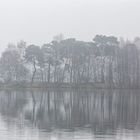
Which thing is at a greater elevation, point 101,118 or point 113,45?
point 113,45

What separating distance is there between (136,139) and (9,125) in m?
6.38

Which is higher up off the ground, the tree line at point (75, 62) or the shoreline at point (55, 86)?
the tree line at point (75, 62)

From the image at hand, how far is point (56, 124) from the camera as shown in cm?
2084

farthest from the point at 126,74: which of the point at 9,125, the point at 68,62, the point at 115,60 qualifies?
the point at 9,125

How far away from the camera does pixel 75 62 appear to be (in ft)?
260

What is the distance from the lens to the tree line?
256 ft

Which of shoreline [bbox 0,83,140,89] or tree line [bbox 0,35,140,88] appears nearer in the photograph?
shoreline [bbox 0,83,140,89]

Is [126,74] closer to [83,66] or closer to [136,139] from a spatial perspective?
[83,66]

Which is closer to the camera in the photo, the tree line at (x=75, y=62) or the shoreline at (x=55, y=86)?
the shoreline at (x=55, y=86)

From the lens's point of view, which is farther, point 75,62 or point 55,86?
point 75,62

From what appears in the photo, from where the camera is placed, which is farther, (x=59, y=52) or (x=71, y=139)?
(x=59, y=52)

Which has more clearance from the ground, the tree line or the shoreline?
the tree line

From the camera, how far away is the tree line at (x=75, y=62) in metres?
78.0

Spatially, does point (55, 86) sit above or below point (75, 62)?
below
